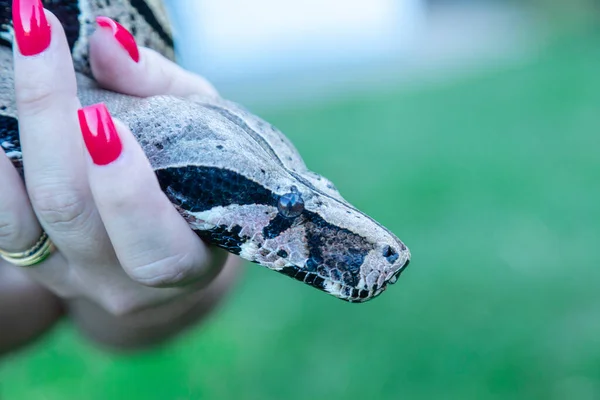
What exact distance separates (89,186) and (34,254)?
437 mm

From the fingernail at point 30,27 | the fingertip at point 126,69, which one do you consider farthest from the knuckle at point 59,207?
the fingertip at point 126,69

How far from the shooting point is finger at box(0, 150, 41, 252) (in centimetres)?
220

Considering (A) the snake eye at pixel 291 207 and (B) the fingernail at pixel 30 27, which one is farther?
(A) the snake eye at pixel 291 207

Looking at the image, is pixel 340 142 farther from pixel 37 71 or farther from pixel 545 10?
pixel 545 10

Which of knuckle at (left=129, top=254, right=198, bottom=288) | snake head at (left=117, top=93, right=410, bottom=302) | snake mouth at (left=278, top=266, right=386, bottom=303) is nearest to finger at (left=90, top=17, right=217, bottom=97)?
snake head at (left=117, top=93, right=410, bottom=302)

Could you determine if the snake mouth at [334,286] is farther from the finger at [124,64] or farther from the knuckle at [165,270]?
the finger at [124,64]

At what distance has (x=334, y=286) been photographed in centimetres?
209

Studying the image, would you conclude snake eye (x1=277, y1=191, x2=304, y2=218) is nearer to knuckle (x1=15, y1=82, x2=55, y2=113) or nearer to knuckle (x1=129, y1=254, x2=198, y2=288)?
knuckle (x1=129, y1=254, x2=198, y2=288)

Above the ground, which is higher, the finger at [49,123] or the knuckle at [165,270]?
the finger at [49,123]

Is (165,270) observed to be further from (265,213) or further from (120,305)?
(120,305)

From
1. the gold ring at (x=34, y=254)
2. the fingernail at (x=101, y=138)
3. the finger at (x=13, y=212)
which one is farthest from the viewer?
the gold ring at (x=34, y=254)

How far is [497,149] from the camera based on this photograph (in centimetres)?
951

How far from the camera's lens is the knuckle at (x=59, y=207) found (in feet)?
7.04

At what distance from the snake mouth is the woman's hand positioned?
0.39 m
